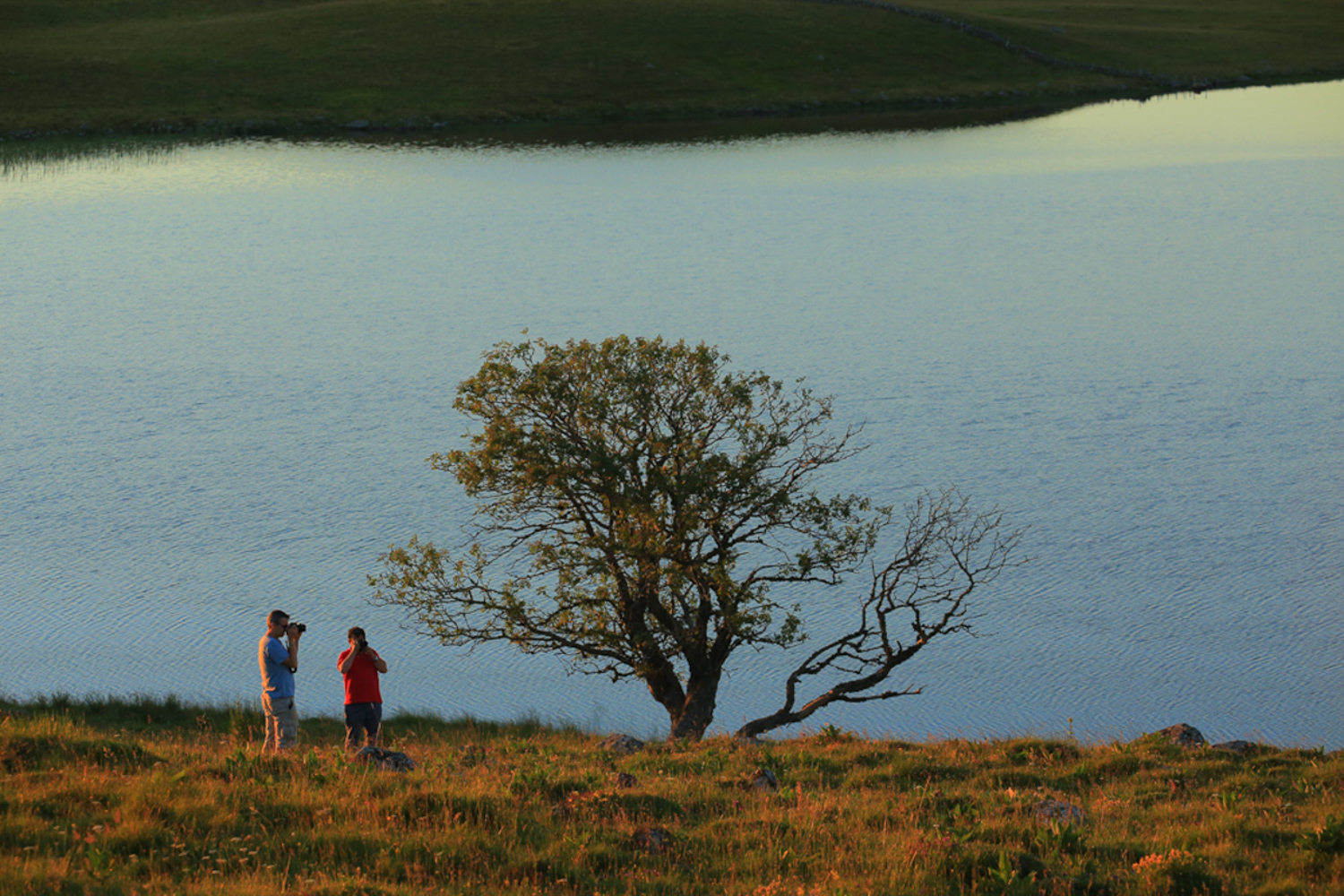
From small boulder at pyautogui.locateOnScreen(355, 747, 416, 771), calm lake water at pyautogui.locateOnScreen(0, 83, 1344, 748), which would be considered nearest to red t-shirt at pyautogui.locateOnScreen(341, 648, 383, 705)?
small boulder at pyautogui.locateOnScreen(355, 747, 416, 771)

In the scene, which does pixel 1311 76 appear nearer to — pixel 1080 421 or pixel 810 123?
pixel 810 123

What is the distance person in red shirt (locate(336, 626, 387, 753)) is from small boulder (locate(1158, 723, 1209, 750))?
444 inches

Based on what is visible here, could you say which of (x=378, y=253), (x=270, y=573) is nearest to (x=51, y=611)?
(x=270, y=573)

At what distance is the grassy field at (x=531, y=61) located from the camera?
110188mm

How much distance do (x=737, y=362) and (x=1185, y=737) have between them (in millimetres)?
31431

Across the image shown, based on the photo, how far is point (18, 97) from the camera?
106 m

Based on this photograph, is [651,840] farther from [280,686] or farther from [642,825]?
[280,686]

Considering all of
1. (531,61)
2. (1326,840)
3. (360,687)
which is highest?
(531,61)

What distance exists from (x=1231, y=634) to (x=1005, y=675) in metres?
5.50

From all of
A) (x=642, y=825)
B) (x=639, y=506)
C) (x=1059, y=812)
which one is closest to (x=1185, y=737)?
(x=1059, y=812)

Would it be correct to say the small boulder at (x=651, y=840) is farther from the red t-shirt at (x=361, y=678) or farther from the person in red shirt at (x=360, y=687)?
the red t-shirt at (x=361, y=678)

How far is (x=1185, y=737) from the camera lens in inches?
748

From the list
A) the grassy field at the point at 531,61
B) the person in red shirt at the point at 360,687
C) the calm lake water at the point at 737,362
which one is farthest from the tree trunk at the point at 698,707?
the grassy field at the point at 531,61

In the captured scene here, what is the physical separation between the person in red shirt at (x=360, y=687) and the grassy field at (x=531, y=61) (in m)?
96.5
